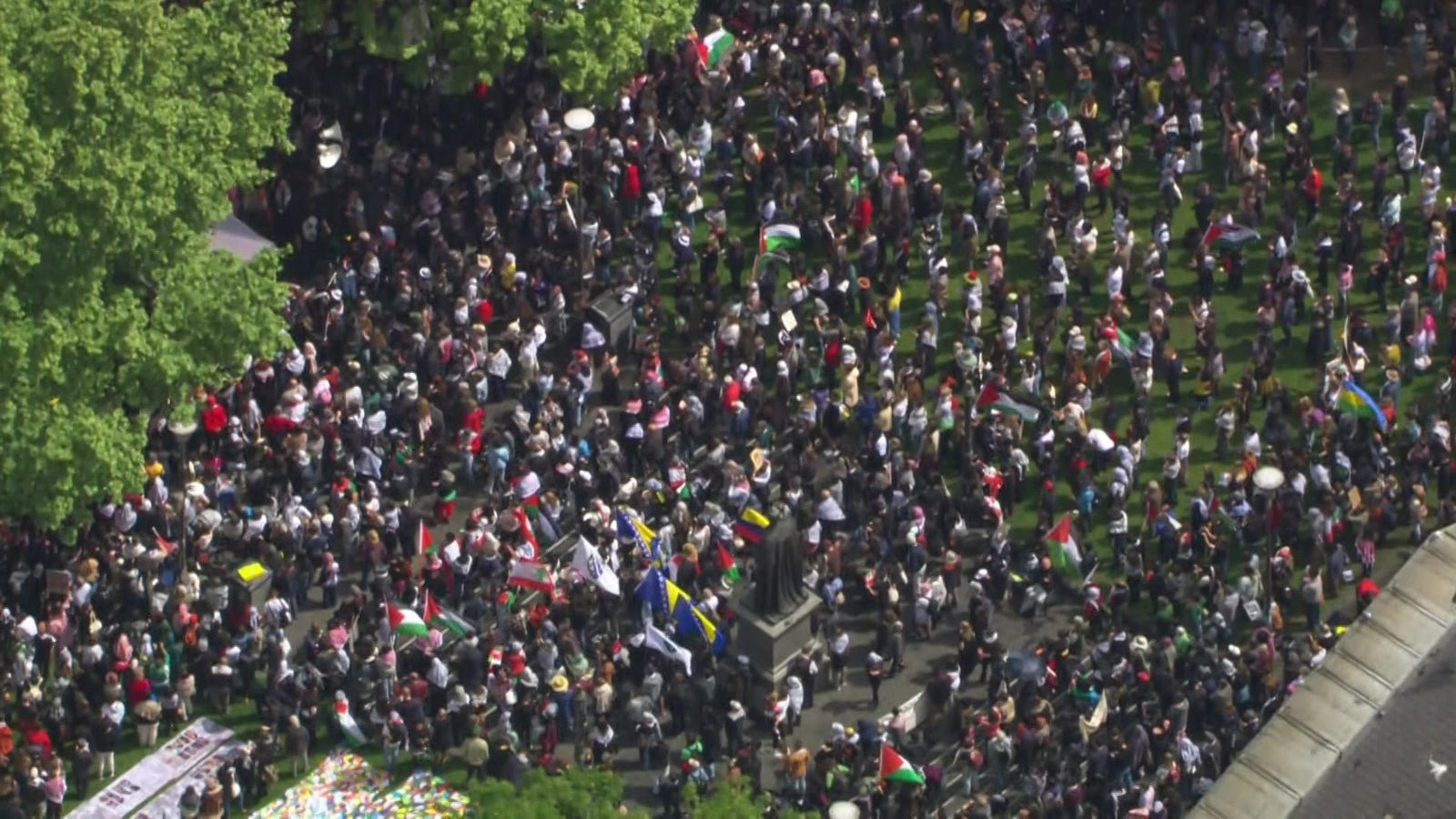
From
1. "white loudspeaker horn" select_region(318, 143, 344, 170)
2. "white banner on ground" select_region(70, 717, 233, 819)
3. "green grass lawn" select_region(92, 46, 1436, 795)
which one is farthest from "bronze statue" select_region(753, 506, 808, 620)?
"white loudspeaker horn" select_region(318, 143, 344, 170)

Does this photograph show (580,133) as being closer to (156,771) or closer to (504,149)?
(504,149)

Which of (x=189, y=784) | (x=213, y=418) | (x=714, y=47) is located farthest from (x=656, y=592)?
(x=714, y=47)

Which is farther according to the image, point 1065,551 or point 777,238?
point 777,238

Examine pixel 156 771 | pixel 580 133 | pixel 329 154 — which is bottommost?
pixel 156 771

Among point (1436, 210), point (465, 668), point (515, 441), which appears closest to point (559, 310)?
point (515, 441)

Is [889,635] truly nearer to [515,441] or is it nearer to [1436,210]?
[515,441]

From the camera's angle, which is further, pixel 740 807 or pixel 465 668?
pixel 465 668

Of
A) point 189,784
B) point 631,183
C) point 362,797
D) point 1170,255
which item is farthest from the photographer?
point 631,183
